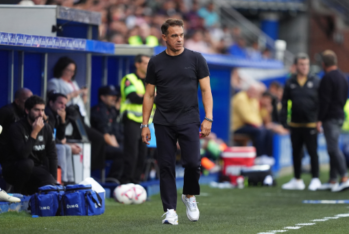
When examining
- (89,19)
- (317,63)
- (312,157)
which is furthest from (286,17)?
(89,19)

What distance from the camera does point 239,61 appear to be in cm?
1591

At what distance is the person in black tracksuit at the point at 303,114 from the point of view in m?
12.5

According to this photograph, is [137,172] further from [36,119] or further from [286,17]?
[286,17]

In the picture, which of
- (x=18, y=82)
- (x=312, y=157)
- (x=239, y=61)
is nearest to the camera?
(x=18, y=82)

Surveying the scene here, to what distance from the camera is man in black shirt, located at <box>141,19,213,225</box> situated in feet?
24.2

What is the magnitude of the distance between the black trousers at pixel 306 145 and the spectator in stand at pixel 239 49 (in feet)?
33.1

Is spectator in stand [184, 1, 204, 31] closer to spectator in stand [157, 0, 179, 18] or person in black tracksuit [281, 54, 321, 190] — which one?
spectator in stand [157, 0, 179, 18]

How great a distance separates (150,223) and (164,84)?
138 centimetres

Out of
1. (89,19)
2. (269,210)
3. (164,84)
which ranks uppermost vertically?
(89,19)

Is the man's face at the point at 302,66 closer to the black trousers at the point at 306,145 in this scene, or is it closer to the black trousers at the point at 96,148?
the black trousers at the point at 306,145

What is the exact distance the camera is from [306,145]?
12.6 m

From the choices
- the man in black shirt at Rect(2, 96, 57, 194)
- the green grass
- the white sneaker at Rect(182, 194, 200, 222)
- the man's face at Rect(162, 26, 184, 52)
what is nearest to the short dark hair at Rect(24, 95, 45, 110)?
the man in black shirt at Rect(2, 96, 57, 194)

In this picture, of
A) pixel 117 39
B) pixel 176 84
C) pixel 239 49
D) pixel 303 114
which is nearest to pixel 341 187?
pixel 303 114

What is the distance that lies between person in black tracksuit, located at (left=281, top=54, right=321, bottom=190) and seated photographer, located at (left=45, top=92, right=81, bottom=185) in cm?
412
